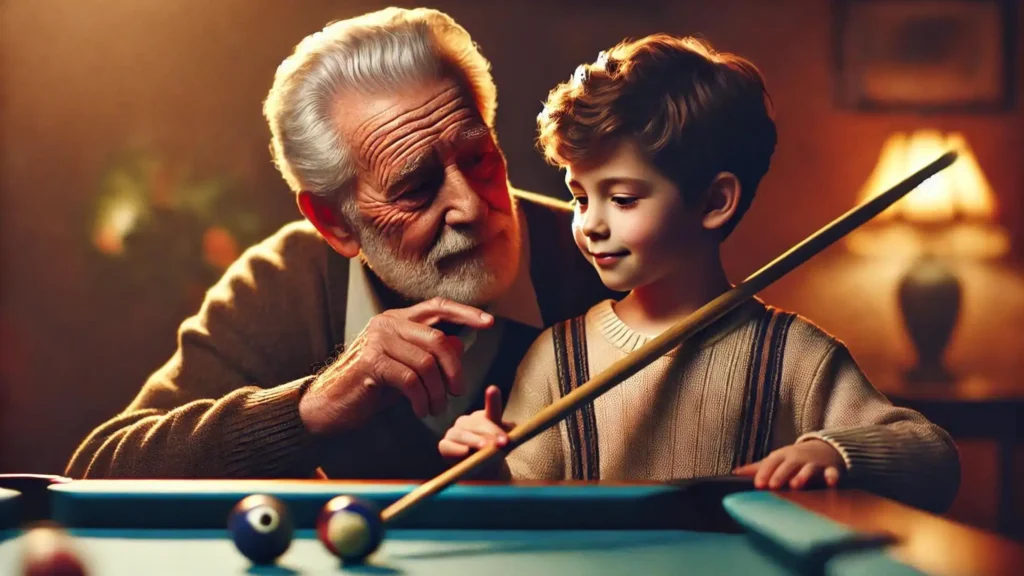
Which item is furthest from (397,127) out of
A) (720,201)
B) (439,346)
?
(720,201)

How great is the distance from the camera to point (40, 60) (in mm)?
2545

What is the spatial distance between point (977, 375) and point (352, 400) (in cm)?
154

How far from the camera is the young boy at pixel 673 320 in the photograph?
201 cm

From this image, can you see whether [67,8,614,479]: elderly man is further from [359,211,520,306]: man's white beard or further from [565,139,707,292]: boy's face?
[565,139,707,292]: boy's face

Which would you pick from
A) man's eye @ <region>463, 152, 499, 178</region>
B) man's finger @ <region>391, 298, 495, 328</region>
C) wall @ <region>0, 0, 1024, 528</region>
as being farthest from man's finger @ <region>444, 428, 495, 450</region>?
wall @ <region>0, 0, 1024, 528</region>

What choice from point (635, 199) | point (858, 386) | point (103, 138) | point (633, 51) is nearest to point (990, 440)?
point (858, 386)

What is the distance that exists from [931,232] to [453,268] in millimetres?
1200

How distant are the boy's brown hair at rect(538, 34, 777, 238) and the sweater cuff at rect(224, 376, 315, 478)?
839 millimetres

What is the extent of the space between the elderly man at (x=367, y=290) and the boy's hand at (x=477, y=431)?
0.28m

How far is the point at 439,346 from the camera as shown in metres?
2.20

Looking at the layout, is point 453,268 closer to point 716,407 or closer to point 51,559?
point 716,407

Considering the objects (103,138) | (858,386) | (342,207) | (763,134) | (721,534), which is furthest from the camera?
(103,138)

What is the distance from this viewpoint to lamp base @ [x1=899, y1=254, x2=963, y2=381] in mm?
2441

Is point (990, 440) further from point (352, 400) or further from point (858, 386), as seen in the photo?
point (352, 400)
